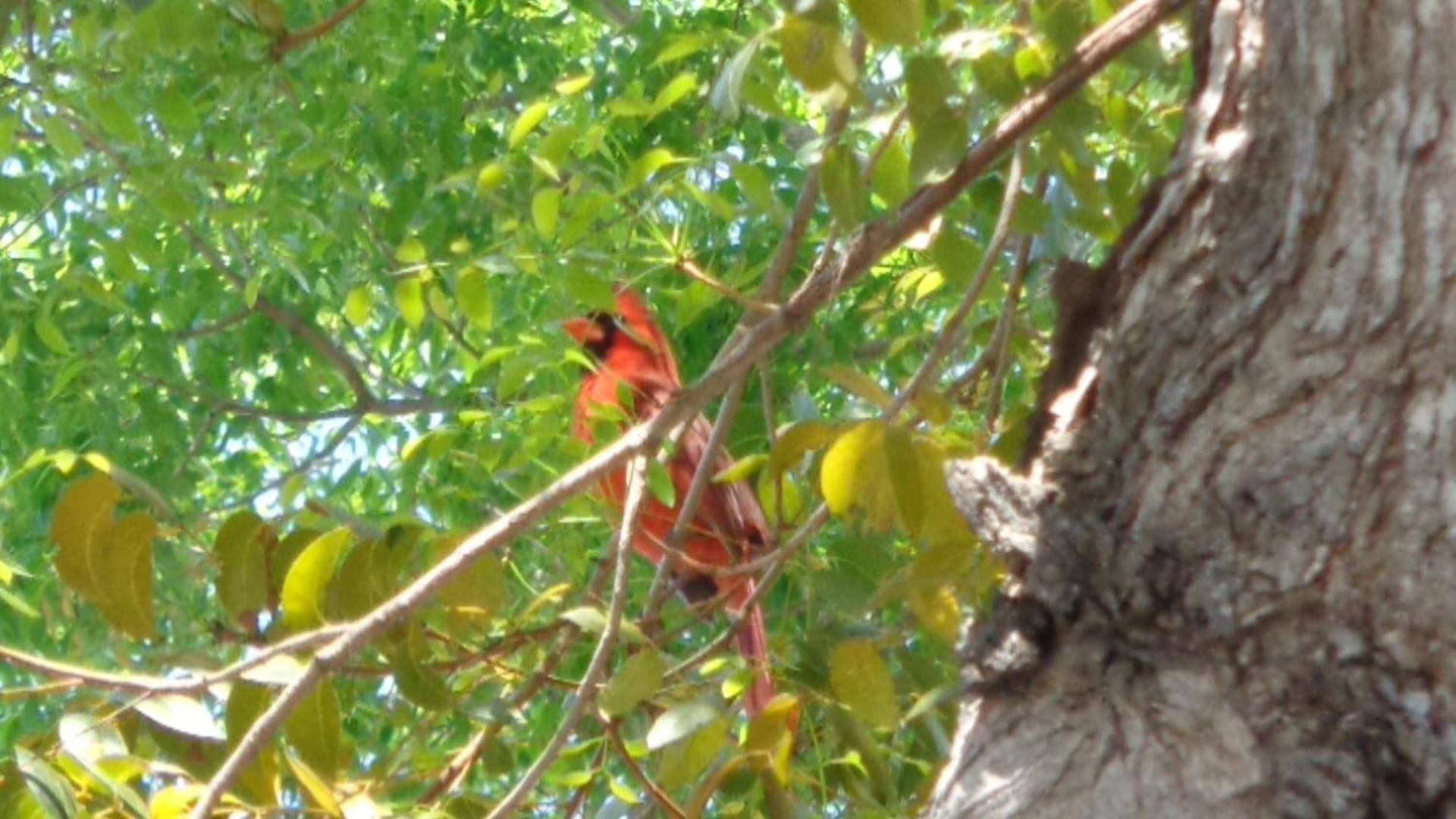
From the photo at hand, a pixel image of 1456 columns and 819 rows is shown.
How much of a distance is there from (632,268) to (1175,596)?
96 cm

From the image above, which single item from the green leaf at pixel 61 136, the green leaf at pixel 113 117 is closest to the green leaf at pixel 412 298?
the green leaf at pixel 113 117

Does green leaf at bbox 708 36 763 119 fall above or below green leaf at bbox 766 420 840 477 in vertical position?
above

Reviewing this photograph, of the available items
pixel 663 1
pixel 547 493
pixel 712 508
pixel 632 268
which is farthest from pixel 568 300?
pixel 663 1

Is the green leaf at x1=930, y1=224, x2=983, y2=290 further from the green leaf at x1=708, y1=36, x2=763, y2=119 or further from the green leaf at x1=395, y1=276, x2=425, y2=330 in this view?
the green leaf at x1=395, y1=276, x2=425, y2=330

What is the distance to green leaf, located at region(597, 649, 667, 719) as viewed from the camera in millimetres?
1493

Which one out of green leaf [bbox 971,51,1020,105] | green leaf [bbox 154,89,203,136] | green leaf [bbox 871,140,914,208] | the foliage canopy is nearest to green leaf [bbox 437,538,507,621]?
the foliage canopy

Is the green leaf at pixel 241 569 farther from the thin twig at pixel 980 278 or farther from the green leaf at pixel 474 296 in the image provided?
the thin twig at pixel 980 278

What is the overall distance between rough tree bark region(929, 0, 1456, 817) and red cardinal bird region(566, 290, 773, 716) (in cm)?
95

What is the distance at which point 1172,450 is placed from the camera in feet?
3.39

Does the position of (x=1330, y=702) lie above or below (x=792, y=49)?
below

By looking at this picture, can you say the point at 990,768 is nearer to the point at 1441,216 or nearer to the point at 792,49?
the point at 1441,216

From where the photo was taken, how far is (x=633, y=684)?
4.91 ft

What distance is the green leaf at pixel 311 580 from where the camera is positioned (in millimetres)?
1370

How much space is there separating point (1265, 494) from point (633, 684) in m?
0.64
